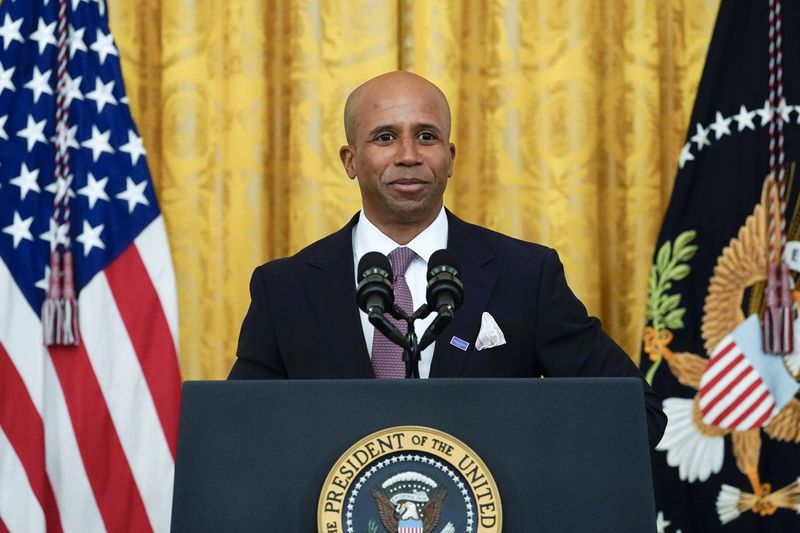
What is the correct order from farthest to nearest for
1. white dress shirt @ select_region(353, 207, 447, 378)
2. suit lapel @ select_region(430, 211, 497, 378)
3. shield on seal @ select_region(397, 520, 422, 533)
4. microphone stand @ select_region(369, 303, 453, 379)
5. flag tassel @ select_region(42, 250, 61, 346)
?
flag tassel @ select_region(42, 250, 61, 346), white dress shirt @ select_region(353, 207, 447, 378), suit lapel @ select_region(430, 211, 497, 378), microphone stand @ select_region(369, 303, 453, 379), shield on seal @ select_region(397, 520, 422, 533)

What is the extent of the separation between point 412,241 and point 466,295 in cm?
23

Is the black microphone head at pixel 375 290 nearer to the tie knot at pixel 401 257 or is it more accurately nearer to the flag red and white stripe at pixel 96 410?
the tie knot at pixel 401 257

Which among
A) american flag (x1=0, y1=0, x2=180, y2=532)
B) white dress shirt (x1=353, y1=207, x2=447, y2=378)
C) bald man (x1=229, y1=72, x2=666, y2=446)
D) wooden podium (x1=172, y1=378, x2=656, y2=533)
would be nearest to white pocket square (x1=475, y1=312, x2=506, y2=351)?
bald man (x1=229, y1=72, x2=666, y2=446)

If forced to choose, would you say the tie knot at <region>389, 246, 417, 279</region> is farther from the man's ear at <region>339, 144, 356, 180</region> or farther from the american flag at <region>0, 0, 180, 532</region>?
the american flag at <region>0, 0, 180, 532</region>

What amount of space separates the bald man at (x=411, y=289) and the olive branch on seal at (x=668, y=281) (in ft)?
3.97

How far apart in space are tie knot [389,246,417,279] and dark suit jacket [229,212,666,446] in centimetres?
10

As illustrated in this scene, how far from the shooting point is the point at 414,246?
252 cm

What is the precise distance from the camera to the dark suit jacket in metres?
2.32

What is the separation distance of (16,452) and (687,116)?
245 cm

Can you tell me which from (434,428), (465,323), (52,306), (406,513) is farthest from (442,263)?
(52,306)

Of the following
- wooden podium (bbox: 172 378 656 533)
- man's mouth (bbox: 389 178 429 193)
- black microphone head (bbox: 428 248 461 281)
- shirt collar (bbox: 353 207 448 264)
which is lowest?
wooden podium (bbox: 172 378 656 533)

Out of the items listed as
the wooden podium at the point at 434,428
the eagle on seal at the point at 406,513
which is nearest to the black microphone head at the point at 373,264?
the wooden podium at the point at 434,428

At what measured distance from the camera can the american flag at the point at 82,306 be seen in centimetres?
358

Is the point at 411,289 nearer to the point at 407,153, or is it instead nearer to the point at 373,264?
the point at 407,153
